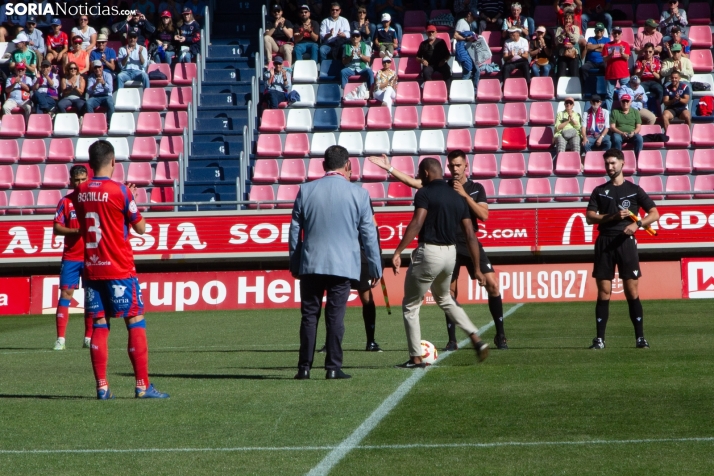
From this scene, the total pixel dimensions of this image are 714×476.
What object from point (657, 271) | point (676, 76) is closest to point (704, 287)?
point (657, 271)

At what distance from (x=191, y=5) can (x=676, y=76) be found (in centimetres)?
1236

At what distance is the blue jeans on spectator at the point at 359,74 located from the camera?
25.8 m

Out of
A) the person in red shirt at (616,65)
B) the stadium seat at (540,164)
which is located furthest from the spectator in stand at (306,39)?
the person in red shirt at (616,65)

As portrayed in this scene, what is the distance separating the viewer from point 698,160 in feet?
78.7

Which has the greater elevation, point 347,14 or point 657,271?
point 347,14

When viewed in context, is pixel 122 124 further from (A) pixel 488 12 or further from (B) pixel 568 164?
(B) pixel 568 164

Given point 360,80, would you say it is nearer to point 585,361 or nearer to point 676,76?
point 676,76

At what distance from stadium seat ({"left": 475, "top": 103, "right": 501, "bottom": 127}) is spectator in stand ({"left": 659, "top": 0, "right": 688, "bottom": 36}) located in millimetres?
4697

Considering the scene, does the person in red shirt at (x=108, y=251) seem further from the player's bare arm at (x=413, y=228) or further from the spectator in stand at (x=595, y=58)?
the spectator in stand at (x=595, y=58)

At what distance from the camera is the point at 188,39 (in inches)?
1080

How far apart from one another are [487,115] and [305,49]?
4913 millimetres

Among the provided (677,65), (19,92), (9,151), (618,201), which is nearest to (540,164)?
(677,65)

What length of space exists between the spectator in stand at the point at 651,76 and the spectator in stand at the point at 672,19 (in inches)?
51.6

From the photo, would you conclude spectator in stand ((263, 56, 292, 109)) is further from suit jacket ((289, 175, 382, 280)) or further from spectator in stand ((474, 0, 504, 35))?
suit jacket ((289, 175, 382, 280))
